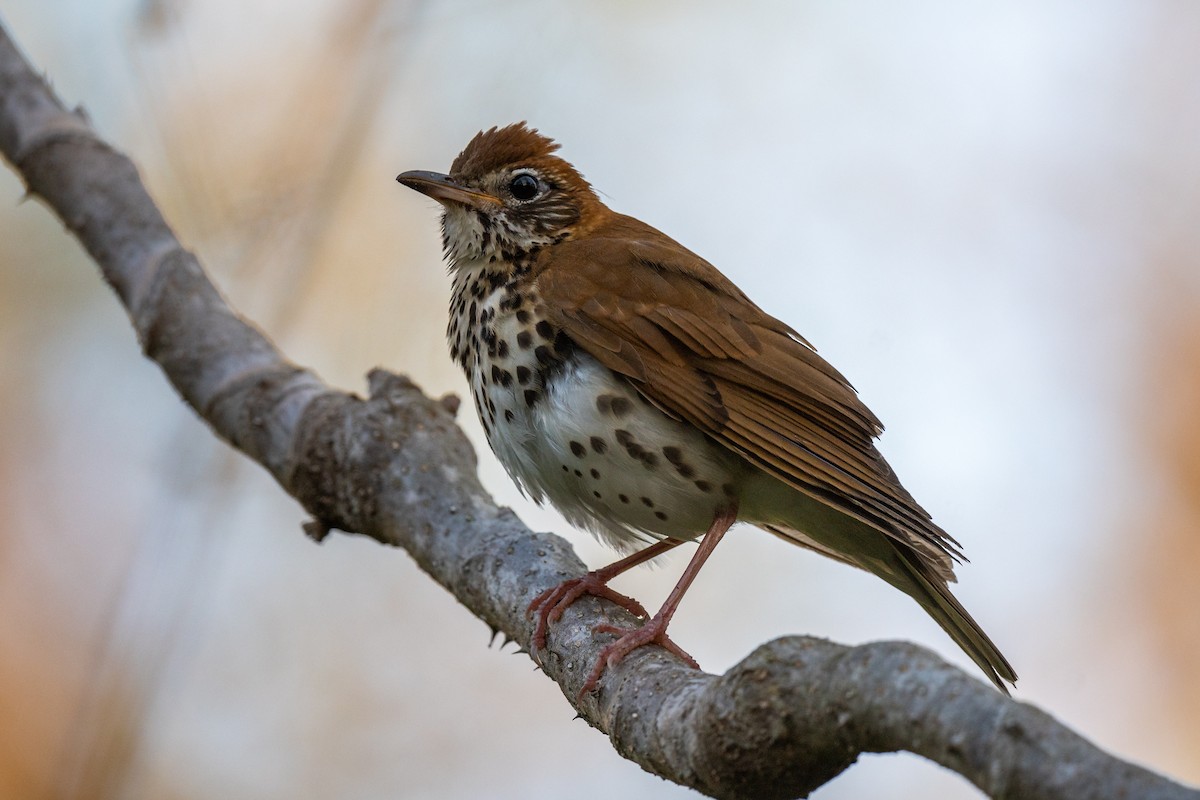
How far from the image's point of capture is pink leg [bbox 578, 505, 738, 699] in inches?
127

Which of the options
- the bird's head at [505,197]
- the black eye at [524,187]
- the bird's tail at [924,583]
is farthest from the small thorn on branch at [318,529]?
the bird's tail at [924,583]

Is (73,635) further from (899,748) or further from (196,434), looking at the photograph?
(899,748)

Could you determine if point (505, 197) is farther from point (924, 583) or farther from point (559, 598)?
point (924, 583)

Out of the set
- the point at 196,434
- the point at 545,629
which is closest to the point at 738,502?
the point at 545,629

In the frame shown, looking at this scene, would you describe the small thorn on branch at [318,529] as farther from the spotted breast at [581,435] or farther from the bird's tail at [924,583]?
the bird's tail at [924,583]

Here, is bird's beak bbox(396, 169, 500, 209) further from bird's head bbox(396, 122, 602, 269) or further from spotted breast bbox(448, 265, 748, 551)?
spotted breast bbox(448, 265, 748, 551)

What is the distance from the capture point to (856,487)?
3.79 m

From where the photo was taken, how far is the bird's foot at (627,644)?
3211 mm

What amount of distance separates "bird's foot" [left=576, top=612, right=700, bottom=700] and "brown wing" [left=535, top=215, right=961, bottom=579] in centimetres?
67

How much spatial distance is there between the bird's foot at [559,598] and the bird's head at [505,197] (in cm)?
134

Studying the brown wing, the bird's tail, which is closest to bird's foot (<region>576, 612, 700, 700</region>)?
the brown wing

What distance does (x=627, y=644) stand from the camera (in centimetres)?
327

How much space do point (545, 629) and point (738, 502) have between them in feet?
2.82

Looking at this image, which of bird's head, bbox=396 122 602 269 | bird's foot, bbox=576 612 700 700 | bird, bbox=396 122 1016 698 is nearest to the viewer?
bird's foot, bbox=576 612 700 700
